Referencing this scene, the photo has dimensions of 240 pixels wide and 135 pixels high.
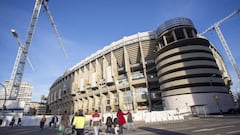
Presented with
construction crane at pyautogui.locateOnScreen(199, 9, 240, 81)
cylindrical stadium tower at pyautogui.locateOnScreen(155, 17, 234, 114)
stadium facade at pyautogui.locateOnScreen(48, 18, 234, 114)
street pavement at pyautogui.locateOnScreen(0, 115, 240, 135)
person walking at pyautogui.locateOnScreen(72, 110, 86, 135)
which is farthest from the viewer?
construction crane at pyautogui.locateOnScreen(199, 9, 240, 81)

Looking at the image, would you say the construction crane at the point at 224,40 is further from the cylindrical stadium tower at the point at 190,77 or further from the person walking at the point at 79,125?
the person walking at the point at 79,125

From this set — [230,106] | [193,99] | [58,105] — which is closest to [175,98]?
[193,99]

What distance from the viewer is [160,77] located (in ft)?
135

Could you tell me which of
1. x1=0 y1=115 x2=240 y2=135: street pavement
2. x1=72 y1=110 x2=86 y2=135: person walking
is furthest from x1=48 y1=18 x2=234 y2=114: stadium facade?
x1=72 y1=110 x2=86 y2=135: person walking

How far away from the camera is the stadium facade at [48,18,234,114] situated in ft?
114

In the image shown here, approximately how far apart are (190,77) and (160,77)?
8147 millimetres

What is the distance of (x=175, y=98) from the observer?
35.5 metres

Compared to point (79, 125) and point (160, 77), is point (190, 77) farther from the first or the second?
point (79, 125)

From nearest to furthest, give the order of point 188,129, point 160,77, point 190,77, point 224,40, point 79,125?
point 79,125, point 188,129, point 190,77, point 160,77, point 224,40

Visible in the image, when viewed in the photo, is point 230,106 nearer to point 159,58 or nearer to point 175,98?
point 175,98

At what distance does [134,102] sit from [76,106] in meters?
32.8

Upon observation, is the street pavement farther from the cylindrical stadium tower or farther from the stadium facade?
the cylindrical stadium tower

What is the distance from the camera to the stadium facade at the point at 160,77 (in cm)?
3484

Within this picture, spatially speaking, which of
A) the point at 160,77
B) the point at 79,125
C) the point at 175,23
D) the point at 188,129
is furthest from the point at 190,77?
the point at 79,125
